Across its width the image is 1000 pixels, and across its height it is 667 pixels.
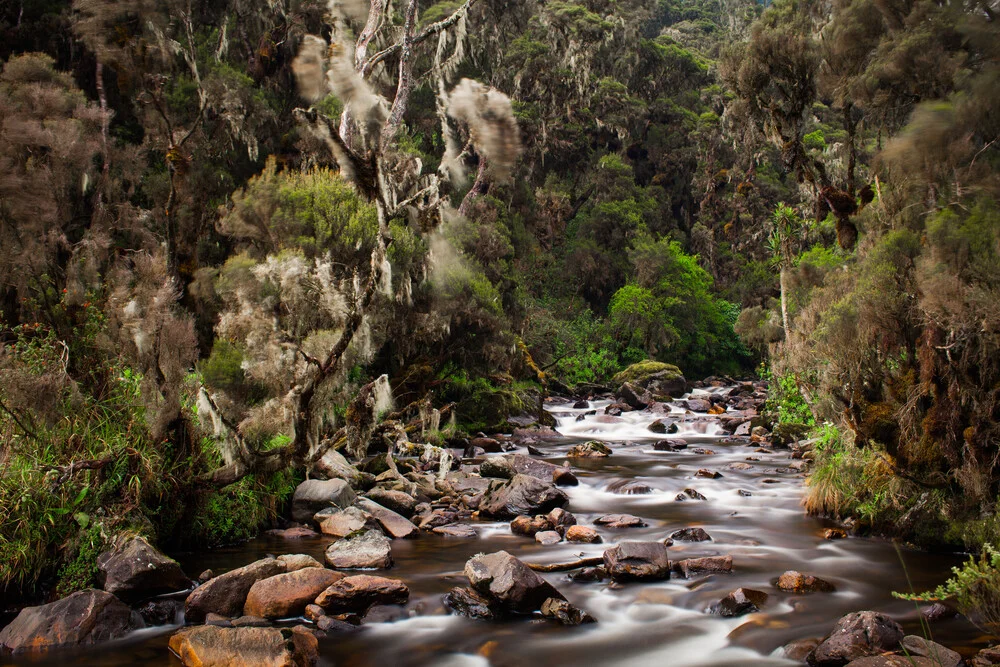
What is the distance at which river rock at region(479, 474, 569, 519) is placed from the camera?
35.5 feet

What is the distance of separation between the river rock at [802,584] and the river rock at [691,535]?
1935 mm

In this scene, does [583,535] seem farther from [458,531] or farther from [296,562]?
[296,562]

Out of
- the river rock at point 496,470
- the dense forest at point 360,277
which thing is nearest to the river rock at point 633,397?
the dense forest at point 360,277

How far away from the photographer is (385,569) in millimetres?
8305

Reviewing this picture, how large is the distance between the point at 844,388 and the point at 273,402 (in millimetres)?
7333

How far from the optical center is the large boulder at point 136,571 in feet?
22.3

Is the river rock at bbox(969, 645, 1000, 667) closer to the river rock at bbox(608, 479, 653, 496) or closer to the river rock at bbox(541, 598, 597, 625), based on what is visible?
the river rock at bbox(541, 598, 597, 625)

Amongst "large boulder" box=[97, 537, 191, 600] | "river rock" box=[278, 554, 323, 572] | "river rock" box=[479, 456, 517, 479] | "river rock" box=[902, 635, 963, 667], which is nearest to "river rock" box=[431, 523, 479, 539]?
"river rock" box=[278, 554, 323, 572]

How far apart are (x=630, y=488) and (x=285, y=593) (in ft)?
25.7

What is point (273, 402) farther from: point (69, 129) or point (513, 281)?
point (513, 281)

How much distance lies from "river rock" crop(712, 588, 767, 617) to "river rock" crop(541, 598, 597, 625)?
127 cm

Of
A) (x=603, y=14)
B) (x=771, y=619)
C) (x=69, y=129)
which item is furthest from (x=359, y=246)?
(x=603, y=14)

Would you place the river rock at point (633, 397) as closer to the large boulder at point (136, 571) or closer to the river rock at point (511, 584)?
the river rock at point (511, 584)

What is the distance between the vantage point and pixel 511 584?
6.78m
